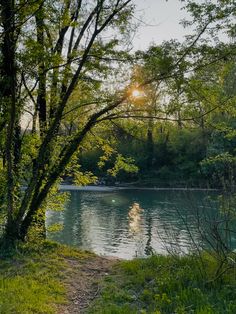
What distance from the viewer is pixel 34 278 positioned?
5.79 metres

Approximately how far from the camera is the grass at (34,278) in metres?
4.63

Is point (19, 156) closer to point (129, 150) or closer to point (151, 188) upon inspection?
point (151, 188)

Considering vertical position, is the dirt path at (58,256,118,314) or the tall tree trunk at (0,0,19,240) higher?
the tall tree trunk at (0,0,19,240)

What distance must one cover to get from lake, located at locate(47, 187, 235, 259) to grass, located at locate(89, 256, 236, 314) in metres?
0.61

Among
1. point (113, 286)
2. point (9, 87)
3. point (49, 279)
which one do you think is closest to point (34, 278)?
point (49, 279)

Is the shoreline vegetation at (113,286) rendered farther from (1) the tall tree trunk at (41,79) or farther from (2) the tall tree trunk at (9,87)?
(1) the tall tree trunk at (41,79)

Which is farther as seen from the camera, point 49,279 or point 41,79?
point 41,79

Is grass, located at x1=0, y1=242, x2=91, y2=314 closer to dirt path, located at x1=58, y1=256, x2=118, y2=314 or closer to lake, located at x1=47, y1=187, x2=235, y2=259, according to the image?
dirt path, located at x1=58, y1=256, x2=118, y2=314

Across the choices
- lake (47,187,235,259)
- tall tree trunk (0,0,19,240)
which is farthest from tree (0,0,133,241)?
lake (47,187,235,259)

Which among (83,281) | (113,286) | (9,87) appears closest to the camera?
(113,286)

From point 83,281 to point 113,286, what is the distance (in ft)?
1.95

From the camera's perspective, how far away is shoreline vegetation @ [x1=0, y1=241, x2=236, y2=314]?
4676mm

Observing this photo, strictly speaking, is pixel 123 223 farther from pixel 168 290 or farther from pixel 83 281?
pixel 168 290

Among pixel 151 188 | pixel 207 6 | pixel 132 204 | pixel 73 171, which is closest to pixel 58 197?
pixel 73 171
